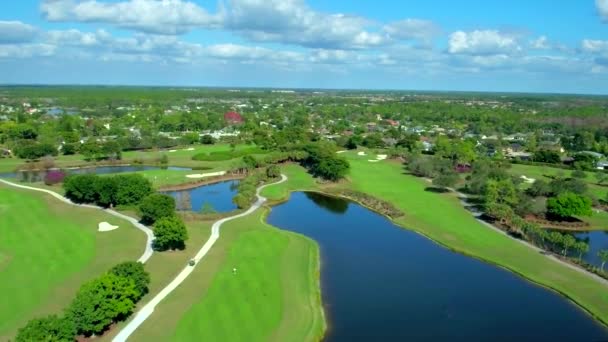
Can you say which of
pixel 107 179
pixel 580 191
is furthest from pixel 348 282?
pixel 580 191

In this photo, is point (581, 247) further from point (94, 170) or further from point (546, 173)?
point (94, 170)

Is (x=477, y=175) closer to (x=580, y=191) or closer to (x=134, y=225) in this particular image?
(x=580, y=191)

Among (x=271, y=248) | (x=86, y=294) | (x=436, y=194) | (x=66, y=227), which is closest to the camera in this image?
(x=86, y=294)

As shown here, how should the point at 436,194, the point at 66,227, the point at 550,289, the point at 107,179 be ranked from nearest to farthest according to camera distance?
the point at 550,289
the point at 66,227
the point at 107,179
the point at 436,194

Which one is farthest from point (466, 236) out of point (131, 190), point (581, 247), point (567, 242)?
point (131, 190)

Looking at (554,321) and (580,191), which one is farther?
(580,191)

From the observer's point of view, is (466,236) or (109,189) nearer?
(466,236)

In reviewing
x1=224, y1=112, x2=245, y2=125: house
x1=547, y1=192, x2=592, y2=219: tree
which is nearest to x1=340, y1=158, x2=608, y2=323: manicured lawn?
x1=547, y1=192, x2=592, y2=219: tree

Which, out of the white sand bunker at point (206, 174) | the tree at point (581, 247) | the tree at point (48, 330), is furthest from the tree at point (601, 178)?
the tree at point (48, 330)
